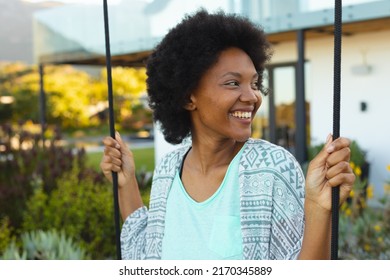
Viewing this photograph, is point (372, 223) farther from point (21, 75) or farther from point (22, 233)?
point (21, 75)

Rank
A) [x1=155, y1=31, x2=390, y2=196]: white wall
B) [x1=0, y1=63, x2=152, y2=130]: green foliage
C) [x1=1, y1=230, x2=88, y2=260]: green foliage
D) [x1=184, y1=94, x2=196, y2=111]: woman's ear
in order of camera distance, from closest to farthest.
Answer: [x1=184, y1=94, x2=196, y2=111]: woman's ear
[x1=1, y1=230, x2=88, y2=260]: green foliage
[x1=155, y1=31, x2=390, y2=196]: white wall
[x1=0, y1=63, x2=152, y2=130]: green foliage

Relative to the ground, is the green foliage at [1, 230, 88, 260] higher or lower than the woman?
lower

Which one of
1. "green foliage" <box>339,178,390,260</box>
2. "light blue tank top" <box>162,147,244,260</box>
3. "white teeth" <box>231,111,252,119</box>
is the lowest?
"green foliage" <box>339,178,390,260</box>

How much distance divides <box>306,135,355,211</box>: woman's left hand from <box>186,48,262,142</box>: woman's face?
0.30 m

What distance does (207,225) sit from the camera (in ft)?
5.30

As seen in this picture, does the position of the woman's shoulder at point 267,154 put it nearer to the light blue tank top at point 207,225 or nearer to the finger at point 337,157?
the light blue tank top at point 207,225

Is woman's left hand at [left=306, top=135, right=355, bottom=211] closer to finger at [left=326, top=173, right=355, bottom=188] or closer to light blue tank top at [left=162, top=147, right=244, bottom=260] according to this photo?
finger at [left=326, top=173, right=355, bottom=188]

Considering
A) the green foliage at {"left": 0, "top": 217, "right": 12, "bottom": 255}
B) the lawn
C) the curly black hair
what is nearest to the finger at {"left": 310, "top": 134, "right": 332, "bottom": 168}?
the curly black hair

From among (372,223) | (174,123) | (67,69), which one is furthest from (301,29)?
(67,69)

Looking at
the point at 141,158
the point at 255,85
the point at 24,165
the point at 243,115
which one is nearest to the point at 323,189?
the point at 243,115

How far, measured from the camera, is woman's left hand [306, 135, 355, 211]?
1.29m

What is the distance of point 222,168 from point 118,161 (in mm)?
445

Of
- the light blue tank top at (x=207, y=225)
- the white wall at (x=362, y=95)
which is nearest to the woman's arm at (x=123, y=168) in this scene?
the light blue tank top at (x=207, y=225)
